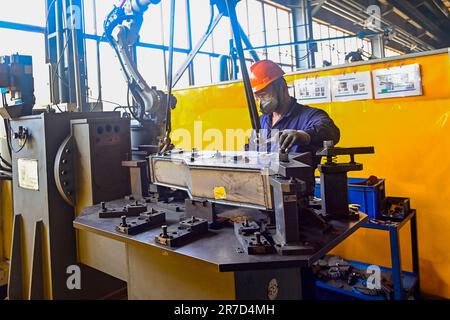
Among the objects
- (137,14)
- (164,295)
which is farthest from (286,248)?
(137,14)

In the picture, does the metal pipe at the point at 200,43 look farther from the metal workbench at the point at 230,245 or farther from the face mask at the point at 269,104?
the metal workbench at the point at 230,245

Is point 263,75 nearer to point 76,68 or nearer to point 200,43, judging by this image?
point 200,43

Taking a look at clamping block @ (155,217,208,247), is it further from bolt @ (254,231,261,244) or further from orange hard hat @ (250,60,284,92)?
orange hard hat @ (250,60,284,92)

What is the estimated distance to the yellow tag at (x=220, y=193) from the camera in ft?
3.31

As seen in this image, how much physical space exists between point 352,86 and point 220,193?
146 cm

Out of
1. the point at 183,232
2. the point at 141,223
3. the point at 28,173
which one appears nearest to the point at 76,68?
the point at 28,173

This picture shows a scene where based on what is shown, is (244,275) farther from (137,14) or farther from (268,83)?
(137,14)

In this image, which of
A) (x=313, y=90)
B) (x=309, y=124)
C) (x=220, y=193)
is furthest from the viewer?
(x=313, y=90)

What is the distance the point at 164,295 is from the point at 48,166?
2.92 ft

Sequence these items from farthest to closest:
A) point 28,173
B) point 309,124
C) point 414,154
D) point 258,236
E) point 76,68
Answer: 1. point 76,68
2. point 414,154
3. point 28,173
4. point 309,124
5. point 258,236

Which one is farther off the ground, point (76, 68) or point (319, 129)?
point (76, 68)

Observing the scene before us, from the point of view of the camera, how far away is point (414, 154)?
1953 millimetres

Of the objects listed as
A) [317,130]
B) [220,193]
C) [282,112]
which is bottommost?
[220,193]

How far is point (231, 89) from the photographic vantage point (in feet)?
8.74
